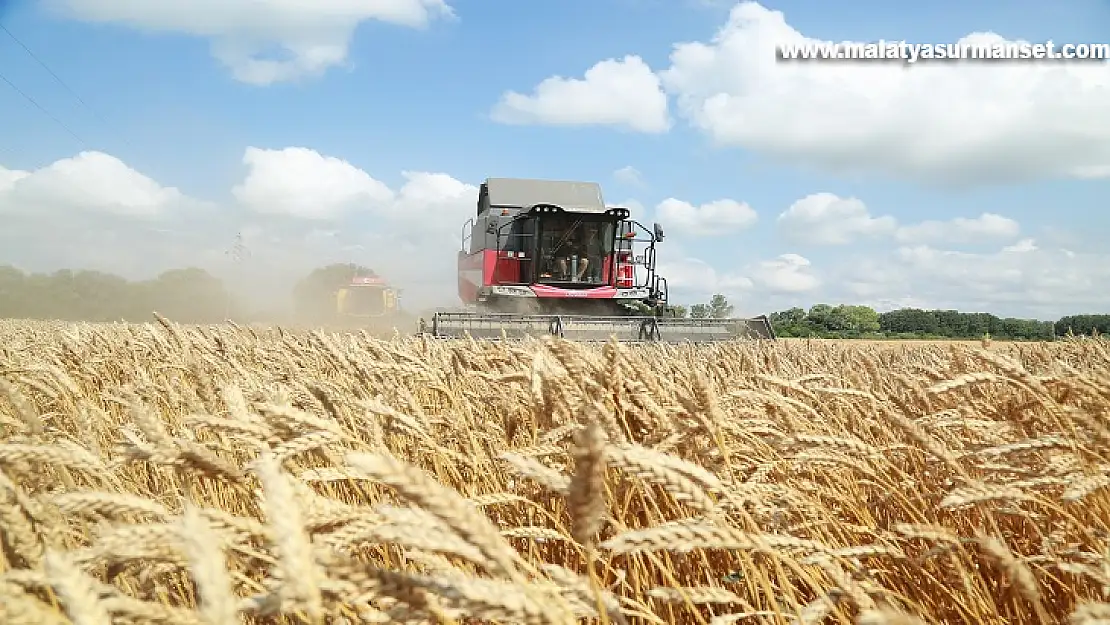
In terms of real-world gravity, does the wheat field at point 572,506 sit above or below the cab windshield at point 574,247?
below

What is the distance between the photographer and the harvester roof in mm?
16375

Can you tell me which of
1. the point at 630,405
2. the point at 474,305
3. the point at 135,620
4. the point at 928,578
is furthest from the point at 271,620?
the point at 474,305

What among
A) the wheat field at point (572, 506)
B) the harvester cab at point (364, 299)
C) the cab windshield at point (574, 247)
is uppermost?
the cab windshield at point (574, 247)

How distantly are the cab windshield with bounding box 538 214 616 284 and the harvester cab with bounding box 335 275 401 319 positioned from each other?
1301 centimetres

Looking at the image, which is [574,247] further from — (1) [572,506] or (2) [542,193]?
(1) [572,506]

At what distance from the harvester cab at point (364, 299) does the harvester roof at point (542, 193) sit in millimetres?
10194

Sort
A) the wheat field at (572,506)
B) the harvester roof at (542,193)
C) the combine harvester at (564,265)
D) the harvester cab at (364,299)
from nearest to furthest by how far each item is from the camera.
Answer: the wheat field at (572,506) → the combine harvester at (564,265) → the harvester roof at (542,193) → the harvester cab at (364,299)

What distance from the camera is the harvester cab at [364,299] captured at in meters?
25.4

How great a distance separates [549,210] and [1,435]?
11.4 meters

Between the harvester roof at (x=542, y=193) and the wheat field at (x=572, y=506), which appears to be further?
the harvester roof at (x=542, y=193)

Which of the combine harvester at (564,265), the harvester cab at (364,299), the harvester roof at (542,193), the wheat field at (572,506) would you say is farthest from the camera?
the harvester cab at (364,299)

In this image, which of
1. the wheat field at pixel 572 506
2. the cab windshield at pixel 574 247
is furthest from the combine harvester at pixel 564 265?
the wheat field at pixel 572 506

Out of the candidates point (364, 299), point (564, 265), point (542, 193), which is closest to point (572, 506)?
point (564, 265)

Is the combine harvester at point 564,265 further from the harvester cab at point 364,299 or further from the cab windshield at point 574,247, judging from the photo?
the harvester cab at point 364,299
